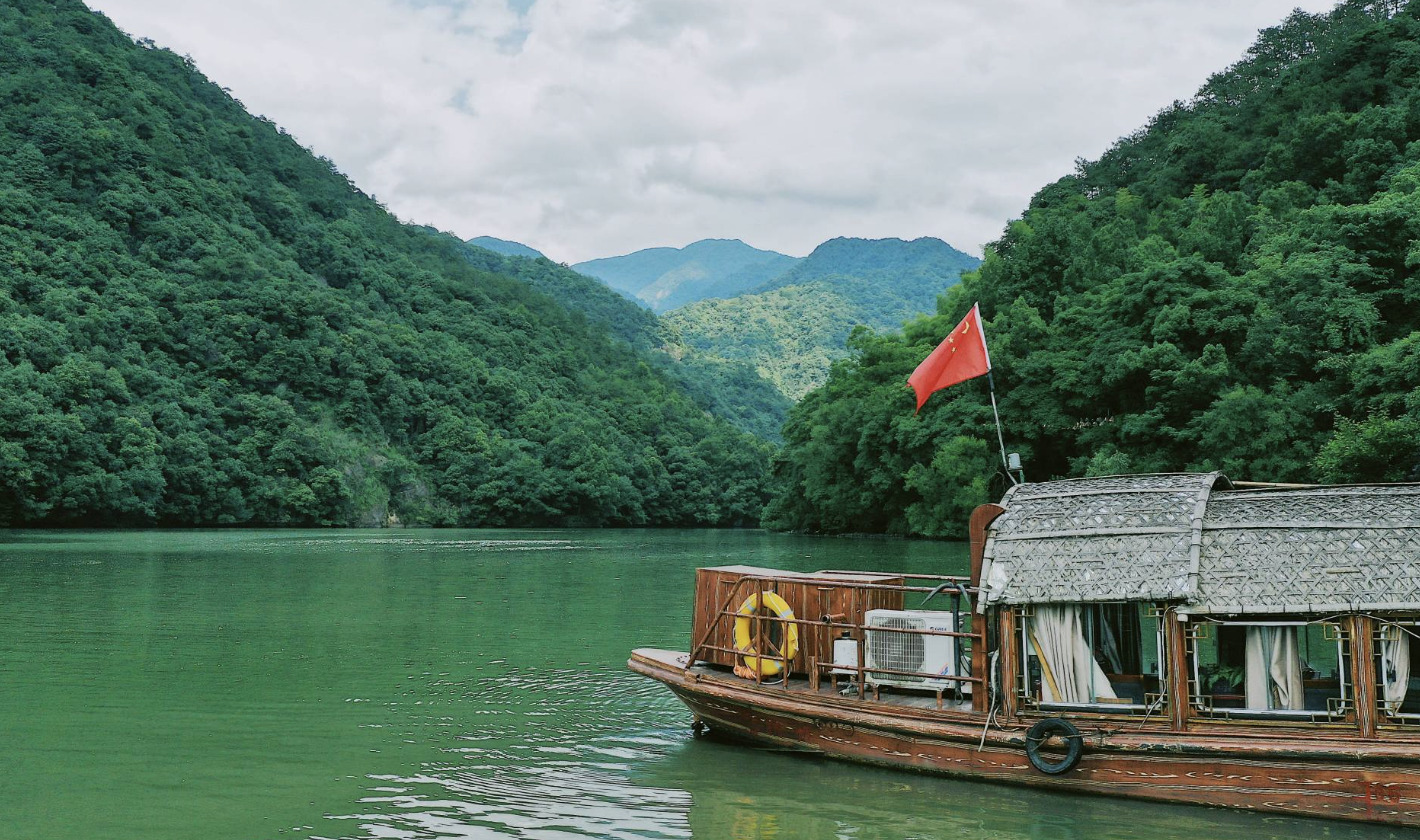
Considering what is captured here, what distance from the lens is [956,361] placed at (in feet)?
48.3

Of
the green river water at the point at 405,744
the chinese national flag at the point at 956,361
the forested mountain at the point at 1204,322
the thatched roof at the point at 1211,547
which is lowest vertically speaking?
the green river water at the point at 405,744

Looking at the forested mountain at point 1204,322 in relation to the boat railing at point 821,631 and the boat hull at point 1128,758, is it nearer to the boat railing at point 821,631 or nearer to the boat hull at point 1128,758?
the boat railing at point 821,631

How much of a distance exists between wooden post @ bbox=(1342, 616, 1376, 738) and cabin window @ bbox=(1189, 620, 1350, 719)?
0.14 m

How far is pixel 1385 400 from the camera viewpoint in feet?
123

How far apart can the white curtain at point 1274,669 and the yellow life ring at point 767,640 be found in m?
4.74

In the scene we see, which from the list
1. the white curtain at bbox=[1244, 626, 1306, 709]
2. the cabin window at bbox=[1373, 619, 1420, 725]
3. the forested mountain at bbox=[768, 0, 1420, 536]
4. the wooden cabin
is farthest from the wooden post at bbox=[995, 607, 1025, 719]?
the forested mountain at bbox=[768, 0, 1420, 536]

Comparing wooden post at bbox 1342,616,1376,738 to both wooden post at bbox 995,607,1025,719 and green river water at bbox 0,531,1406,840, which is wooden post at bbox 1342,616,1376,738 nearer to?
green river water at bbox 0,531,1406,840

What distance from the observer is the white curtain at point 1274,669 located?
11148 millimetres

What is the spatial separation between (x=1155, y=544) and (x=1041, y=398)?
4765 cm

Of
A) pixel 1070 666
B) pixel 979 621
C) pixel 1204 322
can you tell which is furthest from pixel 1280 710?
pixel 1204 322

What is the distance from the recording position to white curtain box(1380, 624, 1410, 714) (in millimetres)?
10695

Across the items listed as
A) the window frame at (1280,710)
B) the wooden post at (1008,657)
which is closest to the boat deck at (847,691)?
the wooden post at (1008,657)

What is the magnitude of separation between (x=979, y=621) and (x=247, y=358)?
9289 centimetres

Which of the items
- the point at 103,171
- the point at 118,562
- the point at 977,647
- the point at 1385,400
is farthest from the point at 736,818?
the point at 103,171
